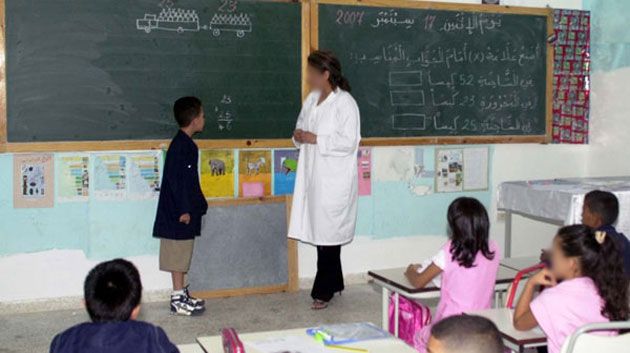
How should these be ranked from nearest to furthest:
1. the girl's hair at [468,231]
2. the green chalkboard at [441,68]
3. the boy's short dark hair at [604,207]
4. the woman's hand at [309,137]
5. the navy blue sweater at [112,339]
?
the navy blue sweater at [112,339] < the girl's hair at [468,231] < the boy's short dark hair at [604,207] < the woman's hand at [309,137] < the green chalkboard at [441,68]

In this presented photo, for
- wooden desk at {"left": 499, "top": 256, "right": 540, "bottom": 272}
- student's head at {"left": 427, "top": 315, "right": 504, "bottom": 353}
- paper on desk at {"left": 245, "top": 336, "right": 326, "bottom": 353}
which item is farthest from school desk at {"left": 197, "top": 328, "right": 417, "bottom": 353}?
wooden desk at {"left": 499, "top": 256, "right": 540, "bottom": 272}

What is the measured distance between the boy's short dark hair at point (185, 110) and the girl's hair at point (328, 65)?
809 millimetres

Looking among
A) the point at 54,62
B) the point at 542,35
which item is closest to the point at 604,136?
the point at 542,35

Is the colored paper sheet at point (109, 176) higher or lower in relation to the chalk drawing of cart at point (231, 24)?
lower

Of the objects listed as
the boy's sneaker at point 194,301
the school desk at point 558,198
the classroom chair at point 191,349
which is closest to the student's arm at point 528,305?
the classroom chair at point 191,349

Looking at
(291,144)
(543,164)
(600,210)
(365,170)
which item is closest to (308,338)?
(600,210)

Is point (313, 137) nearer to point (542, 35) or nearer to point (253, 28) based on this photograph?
point (253, 28)

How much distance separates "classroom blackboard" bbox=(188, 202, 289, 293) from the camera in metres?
5.81

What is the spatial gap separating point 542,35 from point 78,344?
5.55 m

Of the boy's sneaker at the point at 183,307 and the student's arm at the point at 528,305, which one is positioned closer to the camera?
the student's arm at the point at 528,305

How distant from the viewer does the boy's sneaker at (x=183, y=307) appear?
5.35 meters

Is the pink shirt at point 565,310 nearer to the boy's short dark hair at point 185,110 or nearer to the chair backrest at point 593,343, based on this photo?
the chair backrest at point 593,343

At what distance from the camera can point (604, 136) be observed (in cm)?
686

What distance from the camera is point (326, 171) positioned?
5.46 metres
